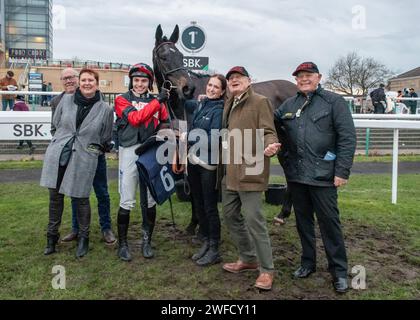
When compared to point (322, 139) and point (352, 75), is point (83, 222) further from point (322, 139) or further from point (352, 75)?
point (352, 75)

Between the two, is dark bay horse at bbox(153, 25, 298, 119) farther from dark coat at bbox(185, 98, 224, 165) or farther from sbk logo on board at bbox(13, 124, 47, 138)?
sbk logo on board at bbox(13, 124, 47, 138)

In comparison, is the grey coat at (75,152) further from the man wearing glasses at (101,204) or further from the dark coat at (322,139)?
the dark coat at (322,139)

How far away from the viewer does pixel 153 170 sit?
4168 mm

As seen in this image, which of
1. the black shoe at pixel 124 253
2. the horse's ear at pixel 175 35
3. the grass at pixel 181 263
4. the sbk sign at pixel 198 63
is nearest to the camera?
the grass at pixel 181 263

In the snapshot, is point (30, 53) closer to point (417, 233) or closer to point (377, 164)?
point (377, 164)

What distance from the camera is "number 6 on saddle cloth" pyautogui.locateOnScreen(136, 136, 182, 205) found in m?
4.14

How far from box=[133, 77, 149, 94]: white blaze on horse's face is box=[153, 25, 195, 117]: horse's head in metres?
0.80

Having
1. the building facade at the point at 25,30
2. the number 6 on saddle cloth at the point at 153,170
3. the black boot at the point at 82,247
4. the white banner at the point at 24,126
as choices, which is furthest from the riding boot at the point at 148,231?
the building facade at the point at 25,30

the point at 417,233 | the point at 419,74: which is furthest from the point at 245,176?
the point at 419,74

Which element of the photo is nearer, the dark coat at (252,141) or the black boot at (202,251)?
the dark coat at (252,141)

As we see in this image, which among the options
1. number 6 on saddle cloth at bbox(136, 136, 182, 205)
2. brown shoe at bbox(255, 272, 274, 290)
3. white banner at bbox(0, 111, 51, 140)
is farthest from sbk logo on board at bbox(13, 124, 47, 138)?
brown shoe at bbox(255, 272, 274, 290)

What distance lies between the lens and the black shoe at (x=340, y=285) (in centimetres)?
362
